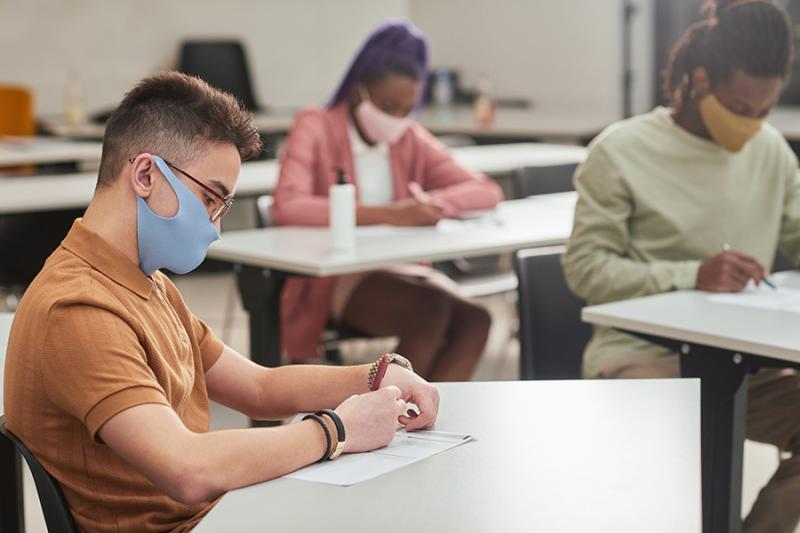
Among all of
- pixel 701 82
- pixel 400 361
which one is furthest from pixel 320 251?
pixel 400 361

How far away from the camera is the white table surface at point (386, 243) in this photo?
2.96 m

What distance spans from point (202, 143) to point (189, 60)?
7.07m

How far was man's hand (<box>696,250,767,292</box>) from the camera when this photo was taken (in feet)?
7.94

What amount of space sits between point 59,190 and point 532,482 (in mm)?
3200

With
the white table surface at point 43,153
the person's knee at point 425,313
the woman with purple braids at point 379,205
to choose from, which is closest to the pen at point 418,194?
the woman with purple braids at point 379,205

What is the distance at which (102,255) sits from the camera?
4.77 ft

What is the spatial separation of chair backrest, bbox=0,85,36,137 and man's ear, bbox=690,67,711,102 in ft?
17.2

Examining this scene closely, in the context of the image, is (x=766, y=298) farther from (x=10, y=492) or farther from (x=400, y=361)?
(x=10, y=492)

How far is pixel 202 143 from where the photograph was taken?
4.88ft

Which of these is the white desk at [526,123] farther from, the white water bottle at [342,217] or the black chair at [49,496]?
the black chair at [49,496]

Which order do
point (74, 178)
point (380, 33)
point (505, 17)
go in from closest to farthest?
point (380, 33)
point (74, 178)
point (505, 17)

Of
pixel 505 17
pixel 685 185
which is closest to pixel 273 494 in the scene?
pixel 685 185

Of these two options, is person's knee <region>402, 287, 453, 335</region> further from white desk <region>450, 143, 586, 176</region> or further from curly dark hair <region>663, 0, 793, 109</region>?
curly dark hair <region>663, 0, 793, 109</region>

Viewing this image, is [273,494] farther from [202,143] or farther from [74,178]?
[74,178]
